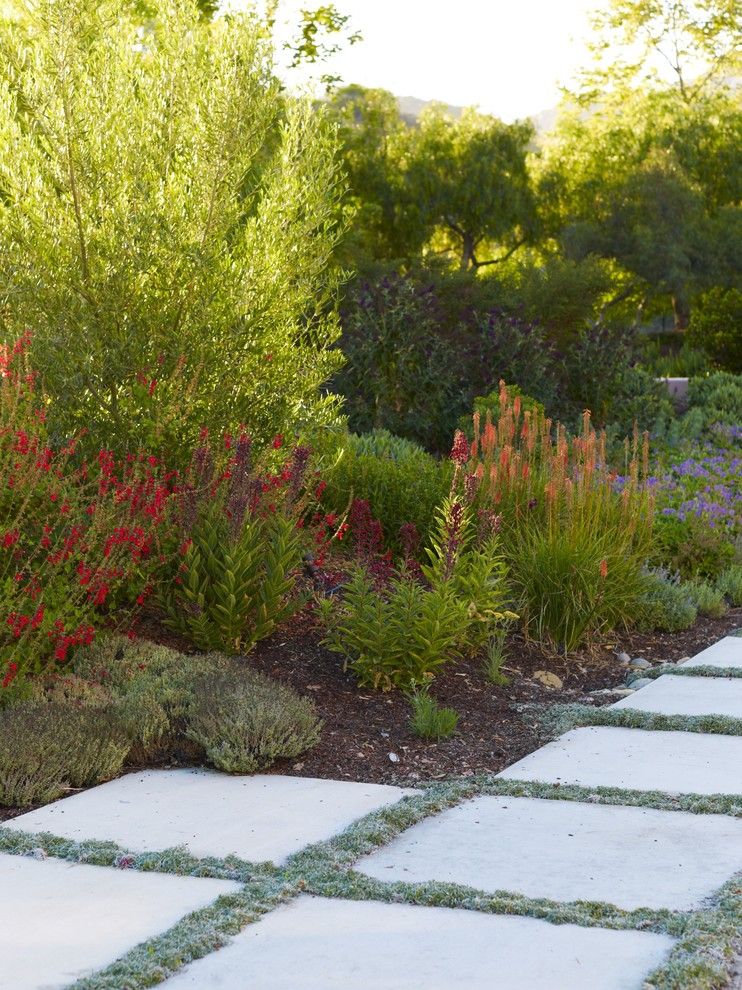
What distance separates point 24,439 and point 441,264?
1730 centimetres

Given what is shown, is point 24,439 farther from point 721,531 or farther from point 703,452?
point 703,452

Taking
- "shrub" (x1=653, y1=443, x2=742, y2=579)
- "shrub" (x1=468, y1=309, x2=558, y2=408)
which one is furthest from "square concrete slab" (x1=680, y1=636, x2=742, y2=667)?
"shrub" (x1=468, y1=309, x2=558, y2=408)

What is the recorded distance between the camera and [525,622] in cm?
687

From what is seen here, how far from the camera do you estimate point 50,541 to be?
5.52 m

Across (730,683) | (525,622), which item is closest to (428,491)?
(525,622)

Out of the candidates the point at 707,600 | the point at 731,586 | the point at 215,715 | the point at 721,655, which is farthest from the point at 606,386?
the point at 215,715

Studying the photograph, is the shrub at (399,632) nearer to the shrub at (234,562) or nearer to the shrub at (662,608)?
the shrub at (234,562)

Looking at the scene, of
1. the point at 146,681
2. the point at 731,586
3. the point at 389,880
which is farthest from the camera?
the point at 731,586

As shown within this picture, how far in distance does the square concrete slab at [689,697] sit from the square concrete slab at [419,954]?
2.48 metres

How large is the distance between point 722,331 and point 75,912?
82.4ft

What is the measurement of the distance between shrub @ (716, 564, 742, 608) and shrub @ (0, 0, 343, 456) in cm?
299

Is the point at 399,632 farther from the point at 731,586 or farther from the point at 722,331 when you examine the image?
the point at 722,331

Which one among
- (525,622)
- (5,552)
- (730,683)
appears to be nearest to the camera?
(5,552)

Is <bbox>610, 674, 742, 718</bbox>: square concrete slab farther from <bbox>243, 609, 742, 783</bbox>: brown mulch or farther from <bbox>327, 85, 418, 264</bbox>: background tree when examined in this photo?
<bbox>327, 85, 418, 264</bbox>: background tree
